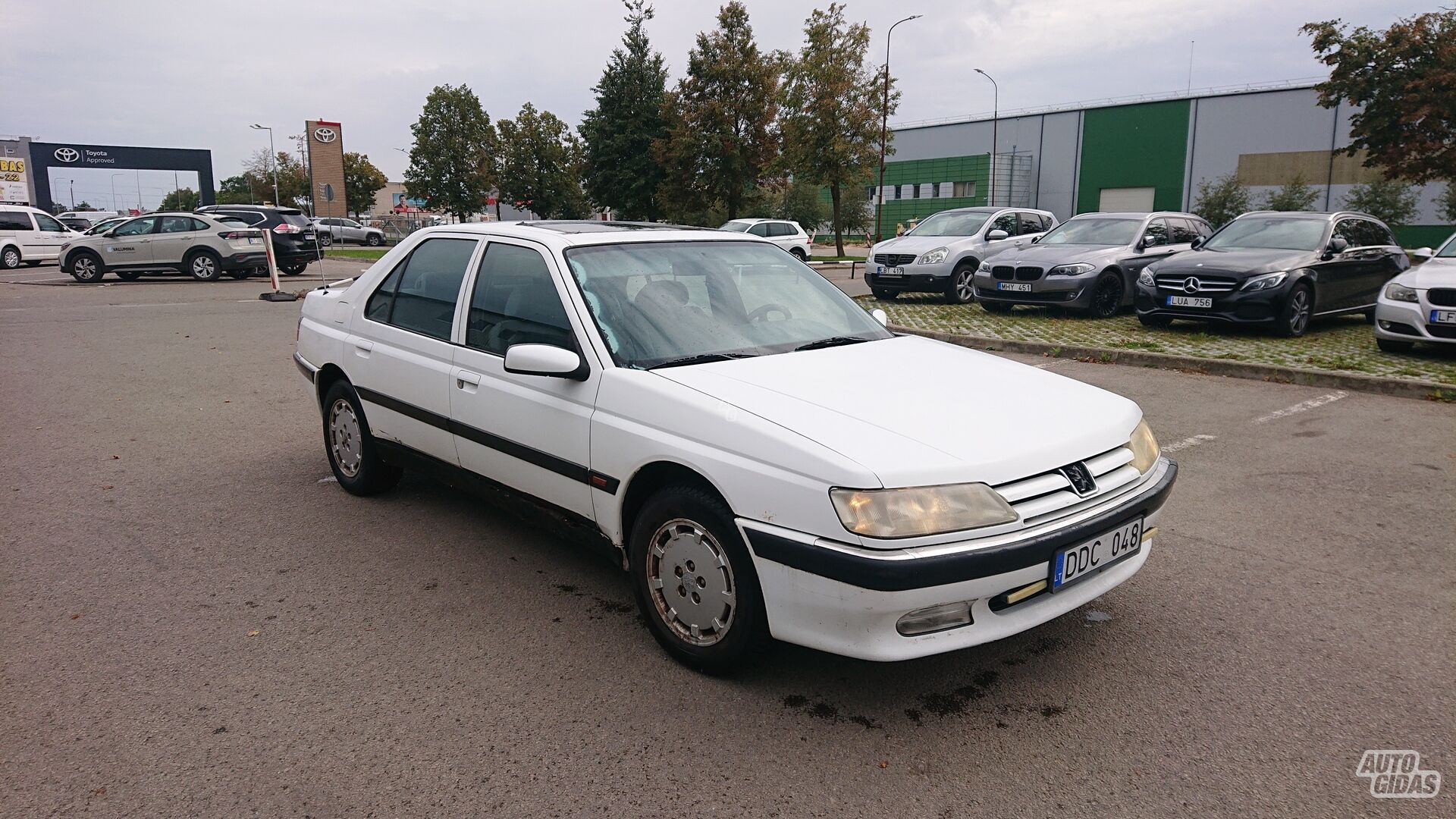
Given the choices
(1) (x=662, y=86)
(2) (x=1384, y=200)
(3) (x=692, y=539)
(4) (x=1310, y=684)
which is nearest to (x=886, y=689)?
(3) (x=692, y=539)

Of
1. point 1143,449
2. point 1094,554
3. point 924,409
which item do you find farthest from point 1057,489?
point 1143,449

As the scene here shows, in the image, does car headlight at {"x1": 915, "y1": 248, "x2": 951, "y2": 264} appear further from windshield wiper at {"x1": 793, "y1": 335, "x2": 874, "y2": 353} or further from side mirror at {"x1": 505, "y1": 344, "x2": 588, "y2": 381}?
side mirror at {"x1": 505, "y1": 344, "x2": 588, "y2": 381}

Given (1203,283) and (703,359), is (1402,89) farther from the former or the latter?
(703,359)

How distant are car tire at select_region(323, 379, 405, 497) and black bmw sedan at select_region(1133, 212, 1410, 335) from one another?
9.96 meters

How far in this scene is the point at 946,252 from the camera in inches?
639

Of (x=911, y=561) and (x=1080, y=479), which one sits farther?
(x=1080, y=479)

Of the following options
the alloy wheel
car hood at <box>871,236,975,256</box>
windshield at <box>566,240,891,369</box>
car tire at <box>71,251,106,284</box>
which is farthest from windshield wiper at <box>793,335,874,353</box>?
car tire at <box>71,251,106,284</box>

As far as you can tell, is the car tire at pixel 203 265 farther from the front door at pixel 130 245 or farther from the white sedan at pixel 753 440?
the white sedan at pixel 753 440

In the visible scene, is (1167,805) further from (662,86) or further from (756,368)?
(662,86)

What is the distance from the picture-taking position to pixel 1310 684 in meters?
3.20

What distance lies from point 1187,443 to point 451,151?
183ft

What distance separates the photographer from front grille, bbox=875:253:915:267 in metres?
16.5

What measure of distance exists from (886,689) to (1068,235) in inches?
522

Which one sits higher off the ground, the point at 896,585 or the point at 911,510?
the point at 911,510
